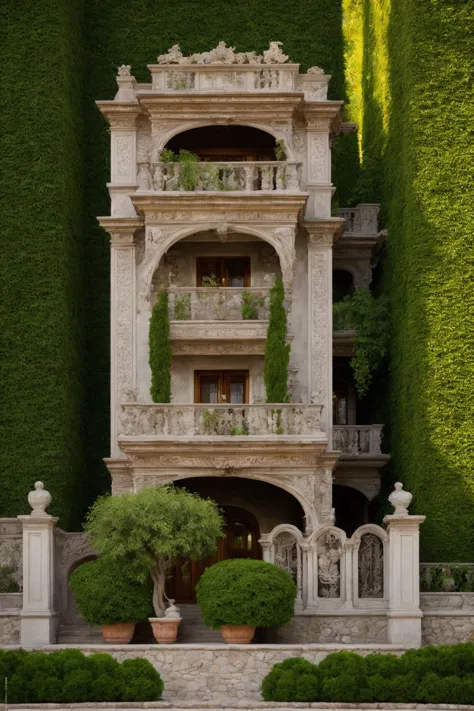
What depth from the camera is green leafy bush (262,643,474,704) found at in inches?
1302

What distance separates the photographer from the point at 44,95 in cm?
4397

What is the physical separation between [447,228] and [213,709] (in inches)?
588

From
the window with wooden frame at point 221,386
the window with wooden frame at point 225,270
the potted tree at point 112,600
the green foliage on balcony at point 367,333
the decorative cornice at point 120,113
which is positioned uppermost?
the decorative cornice at point 120,113

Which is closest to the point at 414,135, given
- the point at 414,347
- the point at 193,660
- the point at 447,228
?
the point at 447,228

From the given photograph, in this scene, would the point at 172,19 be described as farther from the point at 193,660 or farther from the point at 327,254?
the point at 193,660

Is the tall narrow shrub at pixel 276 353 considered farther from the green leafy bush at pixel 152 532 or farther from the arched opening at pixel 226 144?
the arched opening at pixel 226 144

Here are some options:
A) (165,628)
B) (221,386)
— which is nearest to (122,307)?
(221,386)

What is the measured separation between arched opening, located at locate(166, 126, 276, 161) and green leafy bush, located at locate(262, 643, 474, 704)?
16337 millimetres

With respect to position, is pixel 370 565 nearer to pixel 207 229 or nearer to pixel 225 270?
pixel 225 270

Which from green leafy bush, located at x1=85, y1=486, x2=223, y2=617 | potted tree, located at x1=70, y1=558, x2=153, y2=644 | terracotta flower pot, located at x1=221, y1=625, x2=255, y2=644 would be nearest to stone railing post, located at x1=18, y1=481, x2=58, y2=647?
potted tree, located at x1=70, y1=558, x2=153, y2=644

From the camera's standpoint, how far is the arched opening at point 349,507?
46.4 m

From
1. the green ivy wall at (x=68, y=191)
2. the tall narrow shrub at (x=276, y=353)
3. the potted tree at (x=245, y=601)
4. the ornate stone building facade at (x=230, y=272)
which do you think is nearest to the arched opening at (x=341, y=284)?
the green ivy wall at (x=68, y=191)

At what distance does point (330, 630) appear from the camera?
37.9m

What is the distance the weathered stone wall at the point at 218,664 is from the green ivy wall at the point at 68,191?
727 cm
